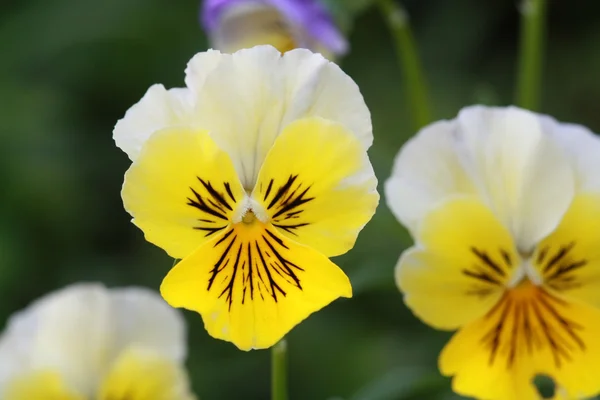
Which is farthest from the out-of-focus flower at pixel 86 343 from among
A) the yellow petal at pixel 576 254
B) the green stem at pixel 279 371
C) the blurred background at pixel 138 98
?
the blurred background at pixel 138 98

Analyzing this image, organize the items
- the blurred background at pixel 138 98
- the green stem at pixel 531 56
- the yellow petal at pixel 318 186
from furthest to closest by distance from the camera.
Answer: the blurred background at pixel 138 98, the green stem at pixel 531 56, the yellow petal at pixel 318 186

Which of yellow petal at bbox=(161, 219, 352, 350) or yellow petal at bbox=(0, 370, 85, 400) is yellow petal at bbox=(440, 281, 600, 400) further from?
yellow petal at bbox=(0, 370, 85, 400)

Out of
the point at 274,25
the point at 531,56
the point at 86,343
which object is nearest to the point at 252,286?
the point at 86,343

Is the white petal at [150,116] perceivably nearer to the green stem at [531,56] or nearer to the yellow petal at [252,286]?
the yellow petal at [252,286]

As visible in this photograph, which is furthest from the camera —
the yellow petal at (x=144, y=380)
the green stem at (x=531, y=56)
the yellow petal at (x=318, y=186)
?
the green stem at (x=531, y=56)

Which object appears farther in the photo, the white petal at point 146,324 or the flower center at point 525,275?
the white petal at point 146,324

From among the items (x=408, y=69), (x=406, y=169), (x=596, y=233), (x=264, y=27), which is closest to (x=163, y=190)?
(x=406, y=169)

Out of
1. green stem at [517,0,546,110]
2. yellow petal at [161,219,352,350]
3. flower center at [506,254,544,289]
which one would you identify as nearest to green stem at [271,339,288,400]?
yellow petal at [161,219,352,350]
